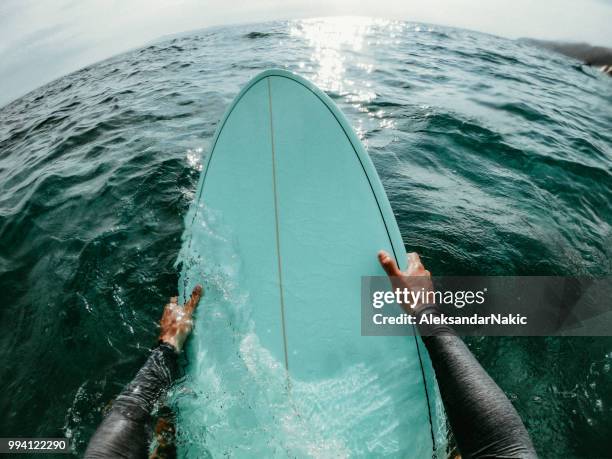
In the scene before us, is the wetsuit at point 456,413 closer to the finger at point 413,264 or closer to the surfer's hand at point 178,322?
the surfer's hand at point 178,322

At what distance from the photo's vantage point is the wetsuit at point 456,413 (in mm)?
1567

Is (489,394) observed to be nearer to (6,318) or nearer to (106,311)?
(106,311)

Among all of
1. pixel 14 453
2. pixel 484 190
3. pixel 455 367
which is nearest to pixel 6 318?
pixel 14 453

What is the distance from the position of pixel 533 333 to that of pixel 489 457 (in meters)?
1.75

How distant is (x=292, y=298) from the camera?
8.39 feet

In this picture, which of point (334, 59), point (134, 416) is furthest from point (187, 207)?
point (334, 59)

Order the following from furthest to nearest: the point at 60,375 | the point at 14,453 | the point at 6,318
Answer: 1. the point at 6,318
2. the point at 60,375
3. the point at 14,453

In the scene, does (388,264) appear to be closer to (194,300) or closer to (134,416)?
(194,300)

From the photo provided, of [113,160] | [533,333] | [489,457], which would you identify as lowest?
[533,333]

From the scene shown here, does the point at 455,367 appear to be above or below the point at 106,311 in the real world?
above

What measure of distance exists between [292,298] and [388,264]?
742 mm

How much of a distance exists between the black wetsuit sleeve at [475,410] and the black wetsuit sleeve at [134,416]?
162cm

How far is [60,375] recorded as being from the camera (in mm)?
2768

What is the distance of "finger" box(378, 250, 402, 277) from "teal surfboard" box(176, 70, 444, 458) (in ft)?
0.24
